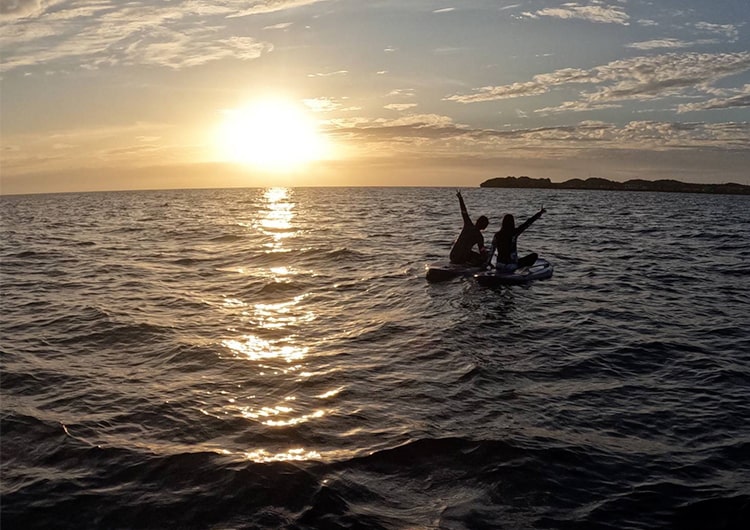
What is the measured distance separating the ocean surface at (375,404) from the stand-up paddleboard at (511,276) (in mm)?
358

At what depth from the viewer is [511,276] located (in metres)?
18.2

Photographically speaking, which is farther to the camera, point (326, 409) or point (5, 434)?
point (326, 409)

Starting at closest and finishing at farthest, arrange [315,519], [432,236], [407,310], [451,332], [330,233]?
[315,519], [451,332], [407,310], [432,236], [330,233]

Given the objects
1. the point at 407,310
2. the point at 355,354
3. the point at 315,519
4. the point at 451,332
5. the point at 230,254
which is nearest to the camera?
the point at 315,519

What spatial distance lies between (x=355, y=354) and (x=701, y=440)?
625 centimetres

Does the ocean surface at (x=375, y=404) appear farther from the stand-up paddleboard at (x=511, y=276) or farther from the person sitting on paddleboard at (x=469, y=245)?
the person sitting on paddleboard at (x=469, y=245)

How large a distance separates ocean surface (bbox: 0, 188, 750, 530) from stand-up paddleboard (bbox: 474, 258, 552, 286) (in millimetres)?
358

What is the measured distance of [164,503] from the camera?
593cm

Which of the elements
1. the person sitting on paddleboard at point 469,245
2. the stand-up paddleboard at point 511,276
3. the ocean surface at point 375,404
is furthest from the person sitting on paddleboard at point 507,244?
the ocean surface at point 375,404

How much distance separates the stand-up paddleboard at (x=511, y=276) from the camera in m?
18.1

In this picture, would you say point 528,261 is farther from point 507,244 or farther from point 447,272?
point 447,272

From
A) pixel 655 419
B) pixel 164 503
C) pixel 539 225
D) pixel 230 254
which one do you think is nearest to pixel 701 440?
pixel 655 419

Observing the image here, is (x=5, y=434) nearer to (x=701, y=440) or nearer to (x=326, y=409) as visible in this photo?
(x=326, y=409)

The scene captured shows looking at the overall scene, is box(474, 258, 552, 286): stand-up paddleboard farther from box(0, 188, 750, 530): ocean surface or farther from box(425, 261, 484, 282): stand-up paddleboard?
box(425, 261, 484, 282): stand-up paddleboard
